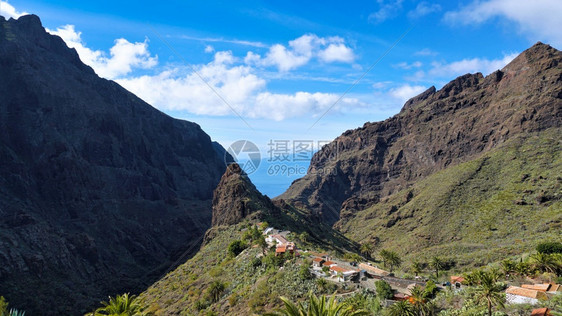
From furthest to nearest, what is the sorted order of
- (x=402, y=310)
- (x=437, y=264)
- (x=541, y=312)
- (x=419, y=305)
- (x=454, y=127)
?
(x=454, y=127), (x=437, y=264), (x=419, y=305), (x=402, y=310), (x=541, y=312)

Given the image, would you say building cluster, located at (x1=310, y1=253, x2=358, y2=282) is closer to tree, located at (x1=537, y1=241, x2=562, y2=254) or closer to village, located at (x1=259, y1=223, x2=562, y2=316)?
village, located at (x1=259, y1=223, x2=562, y2=316)

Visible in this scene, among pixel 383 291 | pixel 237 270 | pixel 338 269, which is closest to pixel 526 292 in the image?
pixel 383 291

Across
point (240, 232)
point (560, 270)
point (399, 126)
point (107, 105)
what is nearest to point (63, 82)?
point (107, 105)

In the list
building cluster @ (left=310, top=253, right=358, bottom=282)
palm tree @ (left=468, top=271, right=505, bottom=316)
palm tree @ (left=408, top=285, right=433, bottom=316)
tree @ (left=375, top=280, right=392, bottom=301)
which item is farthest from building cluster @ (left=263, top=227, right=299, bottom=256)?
palm tree @ (left=468, top=271, right=505, bottom=316)

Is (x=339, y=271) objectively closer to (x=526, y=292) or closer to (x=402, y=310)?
(x=402, y=310)

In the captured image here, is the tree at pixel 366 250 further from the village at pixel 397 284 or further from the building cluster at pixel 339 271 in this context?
the building cluster at pixel 339 271

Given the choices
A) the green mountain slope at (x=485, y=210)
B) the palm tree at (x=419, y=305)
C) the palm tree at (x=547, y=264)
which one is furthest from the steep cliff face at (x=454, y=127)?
the palm tree at (x=419, y=305)
